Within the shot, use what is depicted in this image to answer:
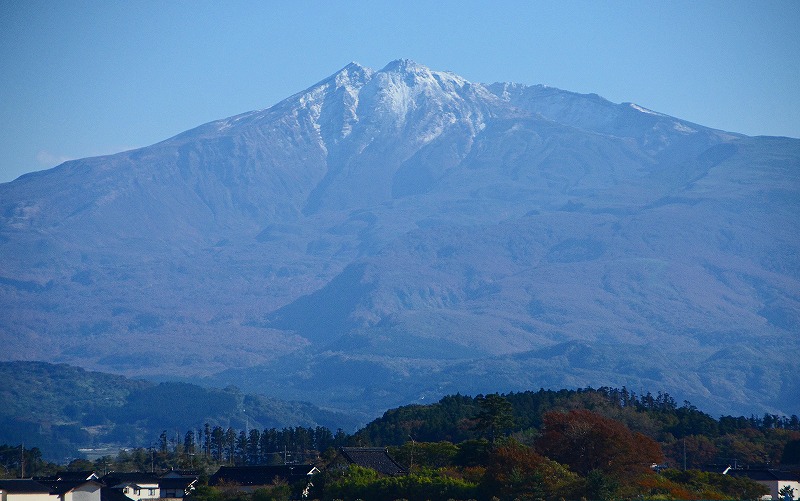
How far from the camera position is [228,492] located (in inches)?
3009

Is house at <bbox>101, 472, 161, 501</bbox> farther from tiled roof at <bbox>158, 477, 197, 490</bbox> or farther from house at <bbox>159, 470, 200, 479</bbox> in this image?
house at <bbox>159, 470, 200, 479</bbox>

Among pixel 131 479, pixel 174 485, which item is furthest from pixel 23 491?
pixel 131 479

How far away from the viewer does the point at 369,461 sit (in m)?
75.6

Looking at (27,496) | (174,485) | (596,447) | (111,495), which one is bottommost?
(111,495)

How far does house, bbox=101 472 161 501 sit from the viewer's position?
88562 millimetres

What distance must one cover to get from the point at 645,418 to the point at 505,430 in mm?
17419

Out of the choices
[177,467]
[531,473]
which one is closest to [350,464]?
[531,473]

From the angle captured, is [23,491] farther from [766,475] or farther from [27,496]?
[766,475]

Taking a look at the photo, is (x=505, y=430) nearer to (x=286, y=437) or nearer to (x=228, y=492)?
(x=228, y=492)

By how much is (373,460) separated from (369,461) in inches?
21.5

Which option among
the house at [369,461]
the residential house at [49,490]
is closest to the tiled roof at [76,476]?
the residential house at [49,490]

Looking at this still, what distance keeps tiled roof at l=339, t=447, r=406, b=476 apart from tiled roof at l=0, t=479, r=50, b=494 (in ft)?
55.1

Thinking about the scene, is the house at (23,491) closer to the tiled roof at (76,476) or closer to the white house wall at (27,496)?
the white house wall at (27,496)

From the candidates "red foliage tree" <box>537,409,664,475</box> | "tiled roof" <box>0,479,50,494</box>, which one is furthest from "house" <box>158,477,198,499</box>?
"red foliage tree" <box>537,409,664,475</box>
